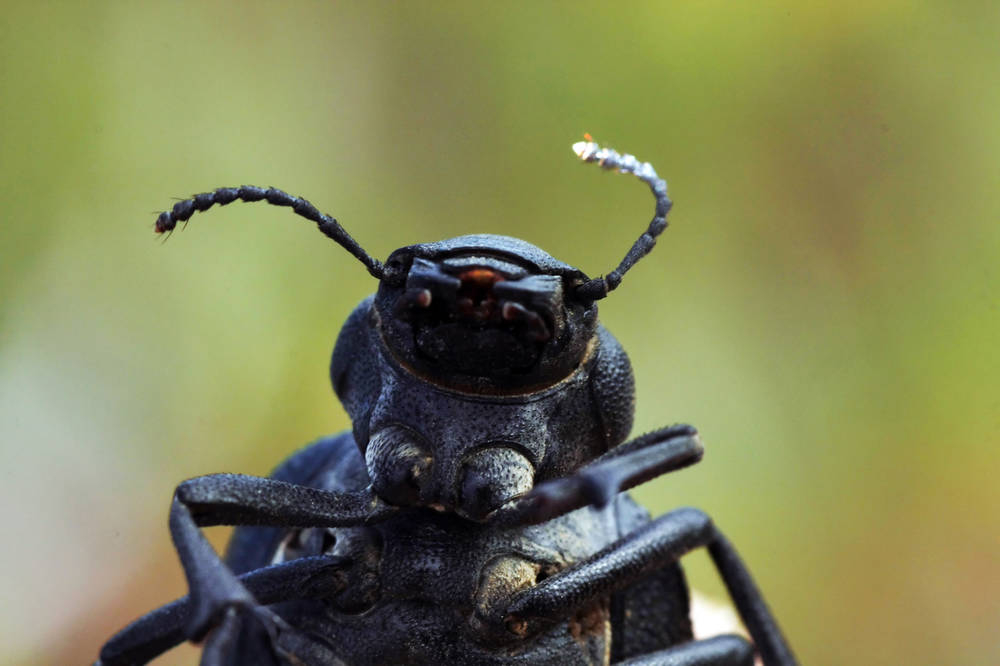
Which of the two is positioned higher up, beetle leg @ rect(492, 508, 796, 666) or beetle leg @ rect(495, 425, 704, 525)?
beetle leg @ rect(495, 425, 704, 525)

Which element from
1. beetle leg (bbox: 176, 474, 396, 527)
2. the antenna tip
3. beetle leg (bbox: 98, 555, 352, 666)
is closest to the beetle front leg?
beetle leg (bbox: 176, 474, 396, 527)

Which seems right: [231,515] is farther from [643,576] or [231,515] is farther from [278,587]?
[643,576]

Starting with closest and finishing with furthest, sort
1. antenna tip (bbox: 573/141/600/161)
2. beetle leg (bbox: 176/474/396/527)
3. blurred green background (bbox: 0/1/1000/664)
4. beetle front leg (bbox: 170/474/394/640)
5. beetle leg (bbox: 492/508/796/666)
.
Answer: beetle front leg (bbox: 170/474/394/640) → beetle leg (bbox: 176/474/396/527) → beetle leg (bbox: 492/508/796/666) → antenna tip (bbox: 573/141/600/161) → blurred green background (bbox: 0/1/1000/664)

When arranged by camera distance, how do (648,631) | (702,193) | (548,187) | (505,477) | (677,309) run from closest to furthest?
(505,477)
(648,631)
(548,187)
(702,193)
(677,309)

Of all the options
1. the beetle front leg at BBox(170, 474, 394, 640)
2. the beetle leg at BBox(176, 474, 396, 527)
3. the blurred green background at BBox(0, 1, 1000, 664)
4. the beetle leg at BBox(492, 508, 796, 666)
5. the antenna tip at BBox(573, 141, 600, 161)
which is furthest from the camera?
the blurred green background at BBox(0, 1, 1000, 664)

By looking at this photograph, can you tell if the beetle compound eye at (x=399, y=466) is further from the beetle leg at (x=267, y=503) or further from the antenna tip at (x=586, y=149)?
the antenna tip at (x=586, y=149)

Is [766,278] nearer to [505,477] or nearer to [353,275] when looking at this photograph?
[353,275]

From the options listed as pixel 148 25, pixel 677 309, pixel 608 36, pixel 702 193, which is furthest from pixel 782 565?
pixel 148 25

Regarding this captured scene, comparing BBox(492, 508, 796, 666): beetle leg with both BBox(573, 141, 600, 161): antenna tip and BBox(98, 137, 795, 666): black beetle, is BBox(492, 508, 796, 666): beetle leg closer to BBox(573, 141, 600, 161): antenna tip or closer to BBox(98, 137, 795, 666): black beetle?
BBox(98, 137, 795, 666): black beetle
